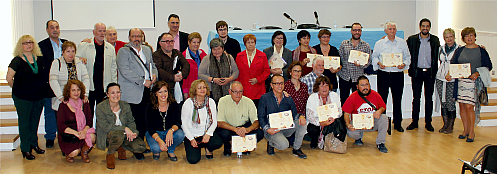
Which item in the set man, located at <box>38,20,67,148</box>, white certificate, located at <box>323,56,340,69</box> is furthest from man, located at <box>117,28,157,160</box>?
white certificate, located at <box>323,56,340,69</box>

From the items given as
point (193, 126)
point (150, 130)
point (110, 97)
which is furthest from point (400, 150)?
point (110, 97)

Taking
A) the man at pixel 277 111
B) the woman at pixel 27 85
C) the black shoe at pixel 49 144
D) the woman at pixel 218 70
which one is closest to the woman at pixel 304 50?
the man at pixel 277 111

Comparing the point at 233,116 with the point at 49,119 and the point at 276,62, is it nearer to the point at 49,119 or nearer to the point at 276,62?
the point at 276,62

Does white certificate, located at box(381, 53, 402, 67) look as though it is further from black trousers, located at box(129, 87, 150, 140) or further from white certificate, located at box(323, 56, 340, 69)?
black trousers, located at box(129, 87, 150, 140)

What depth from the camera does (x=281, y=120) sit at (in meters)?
4.69

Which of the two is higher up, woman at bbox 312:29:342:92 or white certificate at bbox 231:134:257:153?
woman at bbox 312:29:342:92

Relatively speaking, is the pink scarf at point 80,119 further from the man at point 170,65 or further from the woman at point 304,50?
the woman at point 304,50

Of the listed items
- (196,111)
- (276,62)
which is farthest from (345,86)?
(196,111)

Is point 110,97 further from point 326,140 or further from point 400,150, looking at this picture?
point 400,150

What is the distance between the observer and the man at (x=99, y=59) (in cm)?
483

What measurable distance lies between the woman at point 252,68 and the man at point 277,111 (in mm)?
417

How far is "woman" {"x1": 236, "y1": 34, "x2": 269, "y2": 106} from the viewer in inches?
204

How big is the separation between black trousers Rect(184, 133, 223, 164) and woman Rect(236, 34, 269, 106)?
81 centimetres

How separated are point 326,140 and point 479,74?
2293mm
